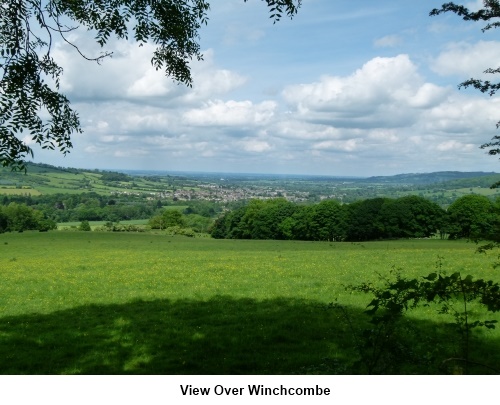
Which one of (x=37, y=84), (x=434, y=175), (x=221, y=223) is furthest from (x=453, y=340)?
(x=434, y=175)

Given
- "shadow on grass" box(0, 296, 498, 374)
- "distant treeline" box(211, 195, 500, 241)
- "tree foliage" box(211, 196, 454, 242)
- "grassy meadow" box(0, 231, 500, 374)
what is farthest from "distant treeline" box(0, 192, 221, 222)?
"shadow on grass" box(0, 296, 498, 374)

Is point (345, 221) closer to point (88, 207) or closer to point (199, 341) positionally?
point (199, 341)

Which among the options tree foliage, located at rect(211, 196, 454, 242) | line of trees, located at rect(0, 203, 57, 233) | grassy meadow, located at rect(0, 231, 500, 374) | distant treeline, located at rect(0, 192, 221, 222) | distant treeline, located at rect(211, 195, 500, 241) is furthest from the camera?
distant treeline, located at rect(0, 192, 221, 222)

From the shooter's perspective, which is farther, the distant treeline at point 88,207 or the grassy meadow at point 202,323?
the distant treeline at point 88,207

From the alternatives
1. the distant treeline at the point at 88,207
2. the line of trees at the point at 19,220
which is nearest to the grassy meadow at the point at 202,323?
the line of trees at the point at 19,220

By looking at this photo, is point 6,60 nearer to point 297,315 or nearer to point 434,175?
point 297,315

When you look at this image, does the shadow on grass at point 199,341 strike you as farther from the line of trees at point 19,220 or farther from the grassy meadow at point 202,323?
the line of trees at point 19,220

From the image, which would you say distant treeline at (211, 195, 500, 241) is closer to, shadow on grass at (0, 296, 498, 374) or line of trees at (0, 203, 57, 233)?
line of trees at (0, 203, 57, 233)
